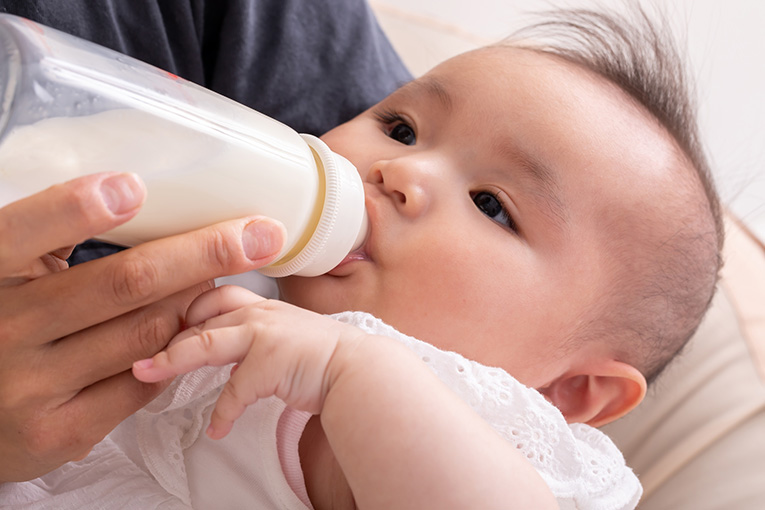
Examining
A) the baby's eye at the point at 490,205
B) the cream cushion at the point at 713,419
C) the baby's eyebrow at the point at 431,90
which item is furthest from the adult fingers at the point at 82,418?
the cream cushion at the point at 713,419

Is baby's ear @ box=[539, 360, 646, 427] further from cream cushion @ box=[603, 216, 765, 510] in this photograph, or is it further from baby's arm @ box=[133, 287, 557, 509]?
baby's arm @ box=[133, 287, 557, 509]

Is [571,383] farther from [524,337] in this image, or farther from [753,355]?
[753,355]

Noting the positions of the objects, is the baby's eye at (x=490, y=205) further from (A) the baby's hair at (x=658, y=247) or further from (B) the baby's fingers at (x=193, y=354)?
(B) the baby's fingers at (x=193, y=354)

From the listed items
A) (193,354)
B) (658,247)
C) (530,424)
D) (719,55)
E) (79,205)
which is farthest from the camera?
(719,55)

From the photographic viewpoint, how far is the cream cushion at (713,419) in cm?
122

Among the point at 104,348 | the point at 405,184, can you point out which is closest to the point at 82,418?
the point at 104,348

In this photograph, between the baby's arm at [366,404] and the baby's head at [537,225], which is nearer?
the baby's arm at [366,404]

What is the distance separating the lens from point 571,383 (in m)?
1.14

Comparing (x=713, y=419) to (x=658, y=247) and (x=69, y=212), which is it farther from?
(x=69, y=212)

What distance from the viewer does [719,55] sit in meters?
2.22

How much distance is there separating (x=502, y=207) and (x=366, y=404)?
41 cm

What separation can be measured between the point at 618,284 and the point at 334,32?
738 mm

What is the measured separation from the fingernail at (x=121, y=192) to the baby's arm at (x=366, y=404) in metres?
0.16

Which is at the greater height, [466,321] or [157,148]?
[157,148]
